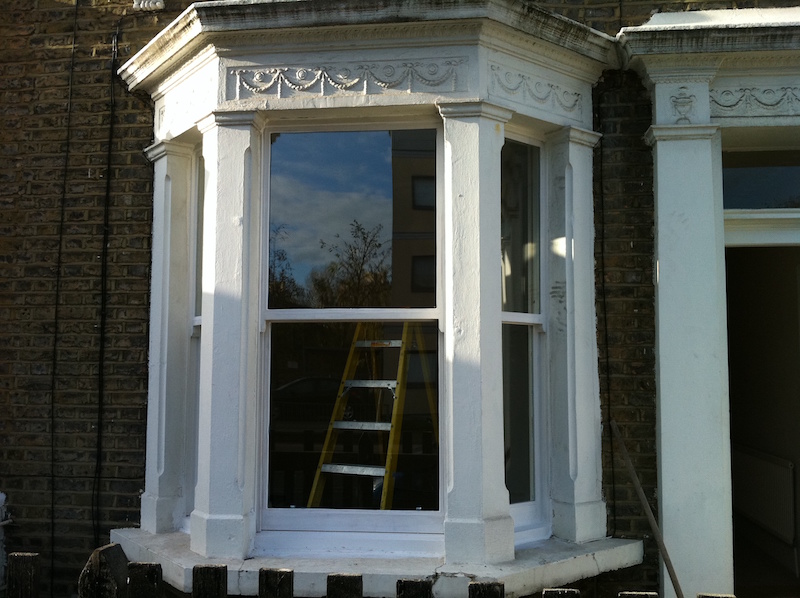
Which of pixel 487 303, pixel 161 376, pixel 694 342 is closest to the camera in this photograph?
pixel 487 303

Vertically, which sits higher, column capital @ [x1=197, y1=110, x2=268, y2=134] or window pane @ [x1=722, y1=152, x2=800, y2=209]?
column capital @ [x1=197, y1=110, x2=268, y2=134]

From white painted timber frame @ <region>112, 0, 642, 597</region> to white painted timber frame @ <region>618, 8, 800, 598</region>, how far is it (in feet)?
1.06

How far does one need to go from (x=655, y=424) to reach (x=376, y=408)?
5.13 ft

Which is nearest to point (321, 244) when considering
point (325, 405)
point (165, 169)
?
point (325, 405)

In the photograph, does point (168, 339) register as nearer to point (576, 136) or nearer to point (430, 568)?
point (430, 568)

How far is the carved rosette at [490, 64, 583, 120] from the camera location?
13.4ft

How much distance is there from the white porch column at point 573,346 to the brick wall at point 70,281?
2430mm

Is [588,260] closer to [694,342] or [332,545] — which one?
[694,342]

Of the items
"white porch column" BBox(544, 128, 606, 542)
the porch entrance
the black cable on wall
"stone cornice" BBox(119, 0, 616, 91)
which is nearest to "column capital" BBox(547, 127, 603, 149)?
"white porch column" BBox(544, 128, 606, 542)

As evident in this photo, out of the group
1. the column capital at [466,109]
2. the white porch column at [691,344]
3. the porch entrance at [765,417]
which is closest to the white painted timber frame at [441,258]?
the column capital at [466,109]

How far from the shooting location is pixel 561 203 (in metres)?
4.40

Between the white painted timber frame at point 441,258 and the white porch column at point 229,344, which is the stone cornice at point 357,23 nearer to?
the white painted timber frame at point 441,258

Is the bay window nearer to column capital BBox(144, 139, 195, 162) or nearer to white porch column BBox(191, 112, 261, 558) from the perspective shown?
white porch column BBox(191, 112, 261, 558)

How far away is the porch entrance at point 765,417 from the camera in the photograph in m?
5.91
